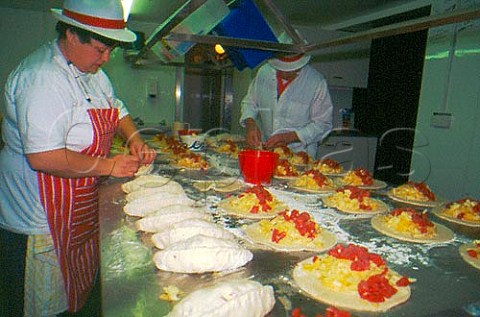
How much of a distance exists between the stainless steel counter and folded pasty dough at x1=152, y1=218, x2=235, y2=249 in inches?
4.1

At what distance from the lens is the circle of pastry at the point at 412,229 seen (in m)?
1.87

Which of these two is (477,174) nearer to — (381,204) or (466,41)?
(466,41)

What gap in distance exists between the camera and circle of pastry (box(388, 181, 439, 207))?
8.29 feet

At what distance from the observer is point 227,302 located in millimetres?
1059

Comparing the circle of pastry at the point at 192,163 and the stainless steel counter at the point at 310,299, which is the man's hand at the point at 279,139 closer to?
the circle of pastry at the point at 192,163

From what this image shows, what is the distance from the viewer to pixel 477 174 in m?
4.22

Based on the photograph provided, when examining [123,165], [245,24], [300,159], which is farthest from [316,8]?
[123,165]

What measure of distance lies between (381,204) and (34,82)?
2314mm

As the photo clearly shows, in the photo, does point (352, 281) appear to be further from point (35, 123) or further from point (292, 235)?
point (35, 123)

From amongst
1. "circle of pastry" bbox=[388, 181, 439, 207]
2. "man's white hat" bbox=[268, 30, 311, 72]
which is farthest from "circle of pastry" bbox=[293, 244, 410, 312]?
"man's white hat" bbox=[268, 30, 311, 72]

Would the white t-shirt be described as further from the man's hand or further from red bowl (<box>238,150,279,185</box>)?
the man's hand

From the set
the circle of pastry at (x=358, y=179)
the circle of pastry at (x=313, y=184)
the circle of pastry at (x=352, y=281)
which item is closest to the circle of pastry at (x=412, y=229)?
the circle of pastry at (x=352, y=281)

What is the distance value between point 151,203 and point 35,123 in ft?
2.49

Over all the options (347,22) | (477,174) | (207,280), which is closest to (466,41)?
(477,174)
